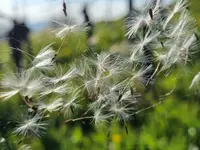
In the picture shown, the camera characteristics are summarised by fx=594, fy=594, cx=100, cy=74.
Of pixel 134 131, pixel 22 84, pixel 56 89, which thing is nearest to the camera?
pixel 22 84

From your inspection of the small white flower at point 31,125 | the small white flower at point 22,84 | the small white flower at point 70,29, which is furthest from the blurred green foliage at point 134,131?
the small white flower at point 22,84

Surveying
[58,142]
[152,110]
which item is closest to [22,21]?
[58,142]

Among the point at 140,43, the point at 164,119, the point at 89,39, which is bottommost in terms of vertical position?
the point at 164,119

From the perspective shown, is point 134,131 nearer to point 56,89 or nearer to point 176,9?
point 56,89

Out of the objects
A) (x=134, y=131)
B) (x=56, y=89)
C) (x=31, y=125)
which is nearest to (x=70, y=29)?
(x=56, y=89)

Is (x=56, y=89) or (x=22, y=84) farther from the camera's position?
(x=56, y=89)

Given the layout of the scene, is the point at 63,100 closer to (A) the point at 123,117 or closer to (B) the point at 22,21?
(A) the point at 123,117

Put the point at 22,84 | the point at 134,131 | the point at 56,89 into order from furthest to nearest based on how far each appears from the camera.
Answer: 1. the point at 134,131
2. the point at 56,89
3. the point at 22,84

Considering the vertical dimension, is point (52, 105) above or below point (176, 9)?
below

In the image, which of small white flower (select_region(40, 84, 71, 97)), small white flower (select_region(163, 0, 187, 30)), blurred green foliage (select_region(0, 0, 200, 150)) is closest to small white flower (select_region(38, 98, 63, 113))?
small white flower (select_region(40, 84, 71, 97))

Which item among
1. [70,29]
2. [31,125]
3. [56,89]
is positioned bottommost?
[31,125]

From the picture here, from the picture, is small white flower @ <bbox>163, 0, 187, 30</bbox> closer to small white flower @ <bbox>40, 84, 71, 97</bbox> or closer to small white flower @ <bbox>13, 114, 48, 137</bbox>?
small white flower @ <bbox>40, 84, 71, 97</bbox>
